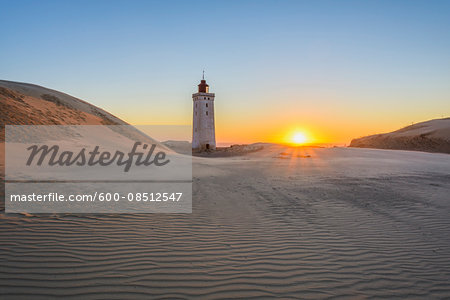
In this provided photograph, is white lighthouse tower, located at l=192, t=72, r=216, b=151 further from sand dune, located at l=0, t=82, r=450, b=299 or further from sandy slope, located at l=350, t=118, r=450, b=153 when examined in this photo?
sand dune, located at l=0, t=82, r=450, b=299

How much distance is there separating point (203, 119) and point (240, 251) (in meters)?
34.3

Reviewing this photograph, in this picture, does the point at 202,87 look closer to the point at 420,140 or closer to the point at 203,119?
the point at 203,119

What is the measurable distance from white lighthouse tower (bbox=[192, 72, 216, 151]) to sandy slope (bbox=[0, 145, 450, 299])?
3043 cm

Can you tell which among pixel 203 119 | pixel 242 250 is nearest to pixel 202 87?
pixel 203 119

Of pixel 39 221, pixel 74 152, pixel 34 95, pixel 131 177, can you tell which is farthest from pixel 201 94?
pixel 39 221

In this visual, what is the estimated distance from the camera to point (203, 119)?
125ft

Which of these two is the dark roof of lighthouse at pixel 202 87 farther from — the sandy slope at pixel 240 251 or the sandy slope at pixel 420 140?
the sandy slope at pixel 240 251

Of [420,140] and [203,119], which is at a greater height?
[203,119]

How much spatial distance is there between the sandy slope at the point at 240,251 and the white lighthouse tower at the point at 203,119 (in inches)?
1198

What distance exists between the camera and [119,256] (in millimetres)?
4137

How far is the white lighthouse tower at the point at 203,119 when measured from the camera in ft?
124

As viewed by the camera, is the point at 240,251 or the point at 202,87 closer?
the point at 240,251

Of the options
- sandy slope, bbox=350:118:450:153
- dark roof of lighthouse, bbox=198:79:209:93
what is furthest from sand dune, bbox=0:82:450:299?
dark roof of lighthouse, bbox=198:79:209:93

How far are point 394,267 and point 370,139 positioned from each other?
33360mm
